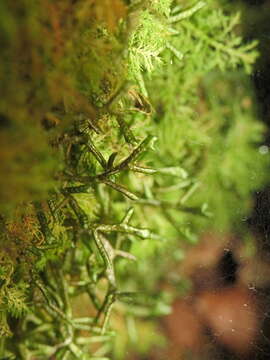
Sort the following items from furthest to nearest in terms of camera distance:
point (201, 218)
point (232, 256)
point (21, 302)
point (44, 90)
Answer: point (201, 218) < point (232, 256) < point (21, 302) < point (44, 90)

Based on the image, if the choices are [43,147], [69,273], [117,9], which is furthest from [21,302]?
[117,9]

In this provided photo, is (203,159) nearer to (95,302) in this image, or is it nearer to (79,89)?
(95,302)

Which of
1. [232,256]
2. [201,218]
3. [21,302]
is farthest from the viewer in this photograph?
[201,218]

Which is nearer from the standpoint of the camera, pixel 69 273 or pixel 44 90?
pixel 44 90

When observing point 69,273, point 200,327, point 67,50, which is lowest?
point 200,327

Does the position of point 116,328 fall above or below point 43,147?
below

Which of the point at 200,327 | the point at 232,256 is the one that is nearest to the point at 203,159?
the point at 232,256

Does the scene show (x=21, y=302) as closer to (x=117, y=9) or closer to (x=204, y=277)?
(x=204, y=277)
